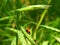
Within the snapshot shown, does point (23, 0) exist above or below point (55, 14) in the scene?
above

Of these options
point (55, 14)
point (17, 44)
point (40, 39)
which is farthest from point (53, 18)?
point (17, 44)

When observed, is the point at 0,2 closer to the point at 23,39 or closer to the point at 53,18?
the point at 23,39

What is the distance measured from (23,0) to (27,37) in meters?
0.66

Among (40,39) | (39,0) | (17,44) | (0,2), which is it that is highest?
(0,2)

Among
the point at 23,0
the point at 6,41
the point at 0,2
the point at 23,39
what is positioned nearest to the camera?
the point at 23,39

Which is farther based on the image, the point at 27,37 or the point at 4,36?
the point at 4,36

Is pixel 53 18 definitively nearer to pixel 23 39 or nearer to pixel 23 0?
pixel 23 0

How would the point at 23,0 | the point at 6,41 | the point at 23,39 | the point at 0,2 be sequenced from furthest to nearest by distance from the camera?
the point at 23,0
the point at 6,41
the point at 0,2
the point at 23,39

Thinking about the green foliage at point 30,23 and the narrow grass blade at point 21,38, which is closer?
the narrow grass blade at point 21,38

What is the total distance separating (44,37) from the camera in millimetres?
1526

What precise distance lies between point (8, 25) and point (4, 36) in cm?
9

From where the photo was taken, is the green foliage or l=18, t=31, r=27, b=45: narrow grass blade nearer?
l=18, t=31, r=27, b=45: narrow grass blade

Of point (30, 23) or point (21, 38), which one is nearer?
point (21, 38)

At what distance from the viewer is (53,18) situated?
5.78 feet
